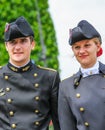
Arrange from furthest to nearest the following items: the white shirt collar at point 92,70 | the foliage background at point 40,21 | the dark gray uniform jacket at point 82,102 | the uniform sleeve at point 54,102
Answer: the foliage background at point 40,21 < the uniform sleeve at point 54,102 < the white shirt collar at point 92,70 < the dark gray uniform jacket at point 82,102

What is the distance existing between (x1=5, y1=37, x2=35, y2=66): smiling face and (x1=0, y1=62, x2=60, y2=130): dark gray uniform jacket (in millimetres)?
86

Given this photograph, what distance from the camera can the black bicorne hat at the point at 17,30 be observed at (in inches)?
194

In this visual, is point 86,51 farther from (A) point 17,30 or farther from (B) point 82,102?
(A) point 17,30

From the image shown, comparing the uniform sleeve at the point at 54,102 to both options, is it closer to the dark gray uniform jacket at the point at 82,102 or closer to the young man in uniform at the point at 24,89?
the young man in uniform at the point at 24,89

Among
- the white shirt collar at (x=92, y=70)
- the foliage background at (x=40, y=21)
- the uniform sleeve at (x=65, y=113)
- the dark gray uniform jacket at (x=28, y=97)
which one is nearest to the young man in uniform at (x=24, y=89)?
the dark gray uniform jacket at (x=28, y=97)

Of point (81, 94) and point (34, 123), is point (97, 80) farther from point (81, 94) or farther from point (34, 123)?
point (34, 123)

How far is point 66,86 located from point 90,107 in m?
0.33

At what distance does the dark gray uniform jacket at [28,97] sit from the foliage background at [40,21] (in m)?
10.9

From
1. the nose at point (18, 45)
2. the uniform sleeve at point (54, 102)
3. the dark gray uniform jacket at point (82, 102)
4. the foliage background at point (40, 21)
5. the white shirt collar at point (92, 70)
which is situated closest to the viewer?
the dark gray uniform jacket at point (82, 102)

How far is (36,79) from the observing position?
198 inches

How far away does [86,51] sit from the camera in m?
4.68

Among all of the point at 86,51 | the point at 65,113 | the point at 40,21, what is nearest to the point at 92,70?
the point at 86,51

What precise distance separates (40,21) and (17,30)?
37.4 ft

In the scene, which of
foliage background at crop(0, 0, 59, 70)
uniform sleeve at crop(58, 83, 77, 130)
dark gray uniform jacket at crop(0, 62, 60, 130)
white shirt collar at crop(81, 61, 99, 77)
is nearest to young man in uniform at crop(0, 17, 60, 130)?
dark gray uniform jacket at crop(0, 62, 60, 130)
